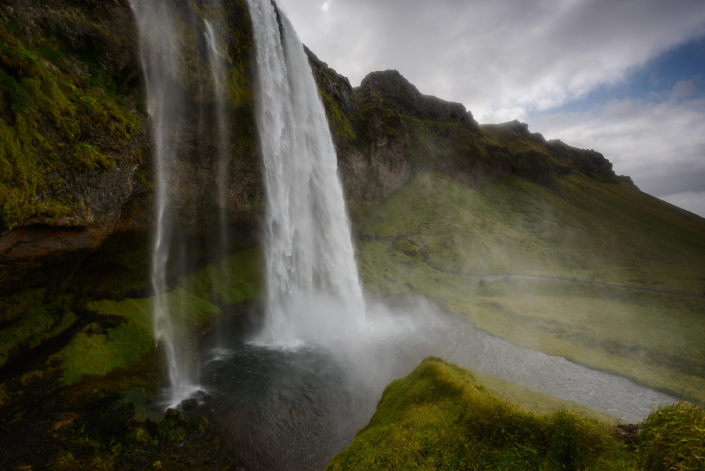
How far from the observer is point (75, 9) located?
15.7m

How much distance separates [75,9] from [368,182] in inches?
1842

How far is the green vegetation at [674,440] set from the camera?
14.3 feet

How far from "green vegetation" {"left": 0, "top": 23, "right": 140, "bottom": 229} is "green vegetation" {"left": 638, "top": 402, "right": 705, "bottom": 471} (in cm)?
1995

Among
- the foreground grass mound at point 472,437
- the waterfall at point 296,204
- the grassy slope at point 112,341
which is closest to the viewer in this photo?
the foreground grass mound at point 472,437

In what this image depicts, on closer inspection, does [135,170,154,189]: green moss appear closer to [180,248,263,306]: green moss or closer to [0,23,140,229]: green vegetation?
[0,23,140,229]: green vegetation

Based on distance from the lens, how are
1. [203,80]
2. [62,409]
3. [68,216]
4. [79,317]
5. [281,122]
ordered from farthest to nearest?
1. [281,122]
2. [203,80]
3. [79,317]
4. [68,216]
5. [62,409]

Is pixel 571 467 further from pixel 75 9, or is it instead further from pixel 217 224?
pixel 217 224

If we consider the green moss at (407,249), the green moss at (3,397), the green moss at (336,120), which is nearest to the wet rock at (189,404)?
the green moss at (3,397)

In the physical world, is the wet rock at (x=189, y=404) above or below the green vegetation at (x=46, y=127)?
below

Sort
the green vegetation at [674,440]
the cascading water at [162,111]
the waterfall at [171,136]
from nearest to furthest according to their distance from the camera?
1. the green vegetation at [674,440]
2. the cascading water at [162,111]
3. the waterfall at [171,136]

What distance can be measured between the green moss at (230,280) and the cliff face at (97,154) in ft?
4.60

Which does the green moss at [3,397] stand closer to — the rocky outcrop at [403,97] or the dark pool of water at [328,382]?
the dark pool of water at [328,382]

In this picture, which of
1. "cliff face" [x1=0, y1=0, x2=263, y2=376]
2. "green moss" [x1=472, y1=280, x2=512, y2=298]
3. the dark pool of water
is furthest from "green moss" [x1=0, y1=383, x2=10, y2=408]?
"green moss" [x1=472, y1=280, x2=512, y2=298]

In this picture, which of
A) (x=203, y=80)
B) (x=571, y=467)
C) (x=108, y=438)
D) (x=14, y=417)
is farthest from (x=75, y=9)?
(x=571, y=467)
